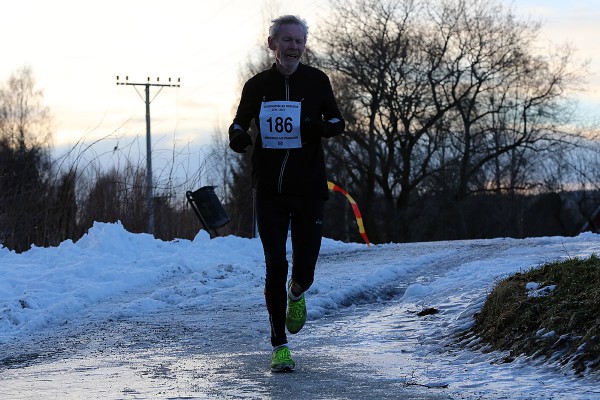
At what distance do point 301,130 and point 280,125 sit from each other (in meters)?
0.13

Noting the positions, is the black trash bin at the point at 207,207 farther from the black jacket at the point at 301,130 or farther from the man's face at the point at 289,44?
the man's face at the point at 289,44

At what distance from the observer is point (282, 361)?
19.9 ft

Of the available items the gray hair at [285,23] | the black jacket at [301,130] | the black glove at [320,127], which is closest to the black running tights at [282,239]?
the black jacket at [301,130]

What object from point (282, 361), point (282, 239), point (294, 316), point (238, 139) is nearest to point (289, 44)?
point (238, 139)

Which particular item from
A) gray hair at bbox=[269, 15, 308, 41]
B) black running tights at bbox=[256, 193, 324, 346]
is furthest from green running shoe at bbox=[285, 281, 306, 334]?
gray hair at bbox=[269, 15, 308, 41]

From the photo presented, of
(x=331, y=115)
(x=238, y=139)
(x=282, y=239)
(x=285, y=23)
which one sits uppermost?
(x=285, y=23)

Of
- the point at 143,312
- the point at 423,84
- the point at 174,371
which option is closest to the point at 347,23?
the point at 423,84

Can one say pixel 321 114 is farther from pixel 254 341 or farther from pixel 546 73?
pixel 546 73

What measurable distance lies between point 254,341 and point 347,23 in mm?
39255

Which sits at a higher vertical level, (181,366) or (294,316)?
(294,316)

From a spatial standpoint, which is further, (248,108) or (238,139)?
(248,108)

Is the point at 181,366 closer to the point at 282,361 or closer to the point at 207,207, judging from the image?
the point at 282,361

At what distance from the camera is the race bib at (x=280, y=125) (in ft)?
20.5

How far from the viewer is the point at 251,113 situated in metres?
6.42
